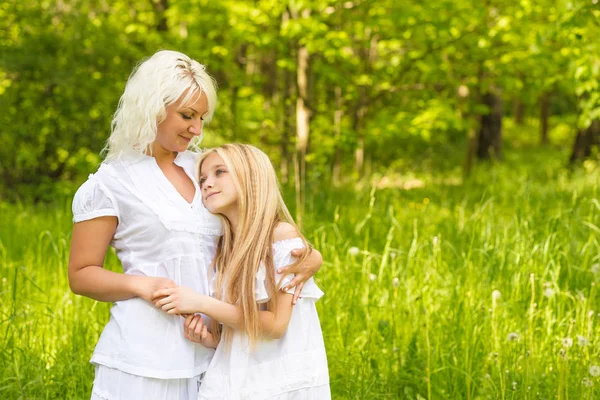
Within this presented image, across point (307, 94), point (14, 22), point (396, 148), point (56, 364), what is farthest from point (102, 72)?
point (396, 148)

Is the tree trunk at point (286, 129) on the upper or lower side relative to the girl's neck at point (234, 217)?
upper

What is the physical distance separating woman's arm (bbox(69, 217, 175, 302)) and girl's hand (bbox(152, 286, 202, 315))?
3 cm

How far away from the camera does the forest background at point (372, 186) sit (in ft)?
10.5

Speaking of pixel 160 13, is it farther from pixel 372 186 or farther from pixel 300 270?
pixel 300 270

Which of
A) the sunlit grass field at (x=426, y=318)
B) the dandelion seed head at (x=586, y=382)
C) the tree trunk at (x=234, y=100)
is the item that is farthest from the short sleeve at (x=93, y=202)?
the tree trunk at (x=234, y=100)

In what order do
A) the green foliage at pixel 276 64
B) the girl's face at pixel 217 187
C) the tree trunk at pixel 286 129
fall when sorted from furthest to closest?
1. the tree trunk at pixel 286 129
2. the green foliage at pixel 276 64
3. the girl's face at pixel 217 187

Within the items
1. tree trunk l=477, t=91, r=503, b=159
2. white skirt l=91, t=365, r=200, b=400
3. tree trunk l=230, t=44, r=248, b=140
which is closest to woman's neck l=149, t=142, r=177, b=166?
white skirt l=91, t=365, r=200, b=400

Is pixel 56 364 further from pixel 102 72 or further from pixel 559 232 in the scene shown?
pixel 102 72

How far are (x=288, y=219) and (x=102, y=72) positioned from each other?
21.9ft

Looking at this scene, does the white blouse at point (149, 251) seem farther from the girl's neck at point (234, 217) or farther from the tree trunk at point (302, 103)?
the tree trunk at point (302, 103)

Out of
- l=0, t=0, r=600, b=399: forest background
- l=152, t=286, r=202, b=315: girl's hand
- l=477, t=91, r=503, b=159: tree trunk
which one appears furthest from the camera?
l=477, t=91, r=503, b=159: tree trunk

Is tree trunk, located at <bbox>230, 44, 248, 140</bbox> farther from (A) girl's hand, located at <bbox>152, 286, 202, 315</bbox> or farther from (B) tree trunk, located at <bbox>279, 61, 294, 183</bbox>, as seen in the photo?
(A) girl's hand, located at <bbox>152, 286, 202, 315</bbox>

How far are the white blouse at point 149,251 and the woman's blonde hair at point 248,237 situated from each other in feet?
0.24

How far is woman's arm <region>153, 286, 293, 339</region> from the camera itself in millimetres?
2008
